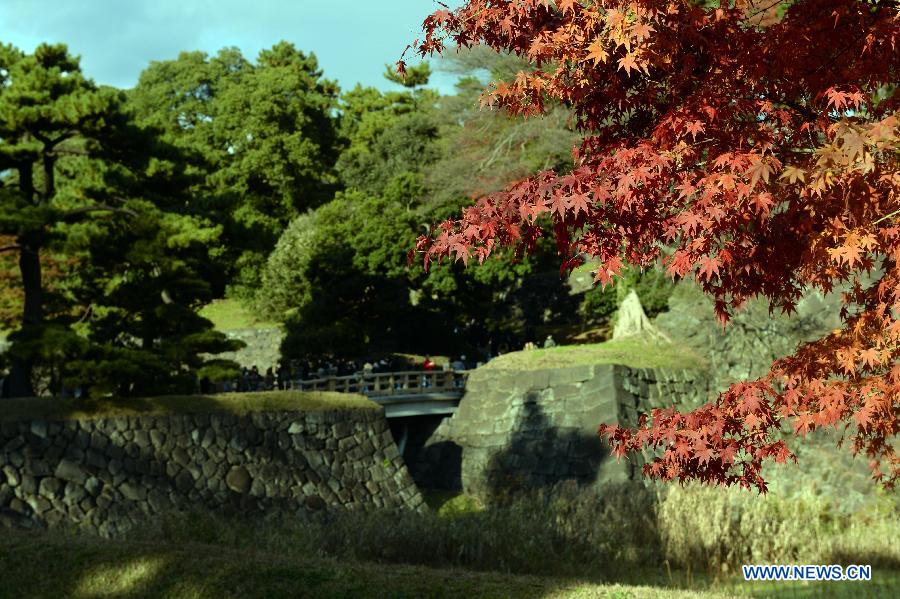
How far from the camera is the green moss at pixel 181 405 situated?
2002 centimetres

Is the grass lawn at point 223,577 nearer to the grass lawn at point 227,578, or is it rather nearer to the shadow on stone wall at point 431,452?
the grass lawn at point 227,578

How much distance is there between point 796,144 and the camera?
6848 millimetres

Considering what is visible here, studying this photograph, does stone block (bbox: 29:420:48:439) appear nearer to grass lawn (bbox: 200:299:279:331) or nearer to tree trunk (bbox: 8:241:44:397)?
tree trunk (bbox: 8:241:44:397)

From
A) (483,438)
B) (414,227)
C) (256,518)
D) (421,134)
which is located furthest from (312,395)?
(421,134)

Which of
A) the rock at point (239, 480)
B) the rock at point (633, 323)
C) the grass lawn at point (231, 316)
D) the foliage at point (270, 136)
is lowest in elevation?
the rock at point (239, 480)

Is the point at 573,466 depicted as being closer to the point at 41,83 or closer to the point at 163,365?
the point at 163,365

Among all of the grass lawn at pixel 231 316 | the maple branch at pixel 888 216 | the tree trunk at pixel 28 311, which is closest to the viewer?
the maple branch at pixel 888 216

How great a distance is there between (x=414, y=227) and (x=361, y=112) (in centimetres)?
1872

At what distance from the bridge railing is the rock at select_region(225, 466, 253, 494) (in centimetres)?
663

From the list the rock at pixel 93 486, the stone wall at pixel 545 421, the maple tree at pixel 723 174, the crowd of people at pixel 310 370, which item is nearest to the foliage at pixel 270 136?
the crowd of people at pixel 310 370

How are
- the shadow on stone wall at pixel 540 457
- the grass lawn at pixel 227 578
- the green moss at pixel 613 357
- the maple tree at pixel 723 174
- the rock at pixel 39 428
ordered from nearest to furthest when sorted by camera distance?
the maple tree at pixel 723 174 < the grass lawn at pixel 227 578 < the rock at pixel 39 428 < the shadow on stone wall at pixel 540 457 < the green moss at pixel 613 357

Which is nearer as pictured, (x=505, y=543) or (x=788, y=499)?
(x=505, y=543)

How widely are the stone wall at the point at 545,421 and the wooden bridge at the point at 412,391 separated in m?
0.57

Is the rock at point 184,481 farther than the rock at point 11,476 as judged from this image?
Yes
